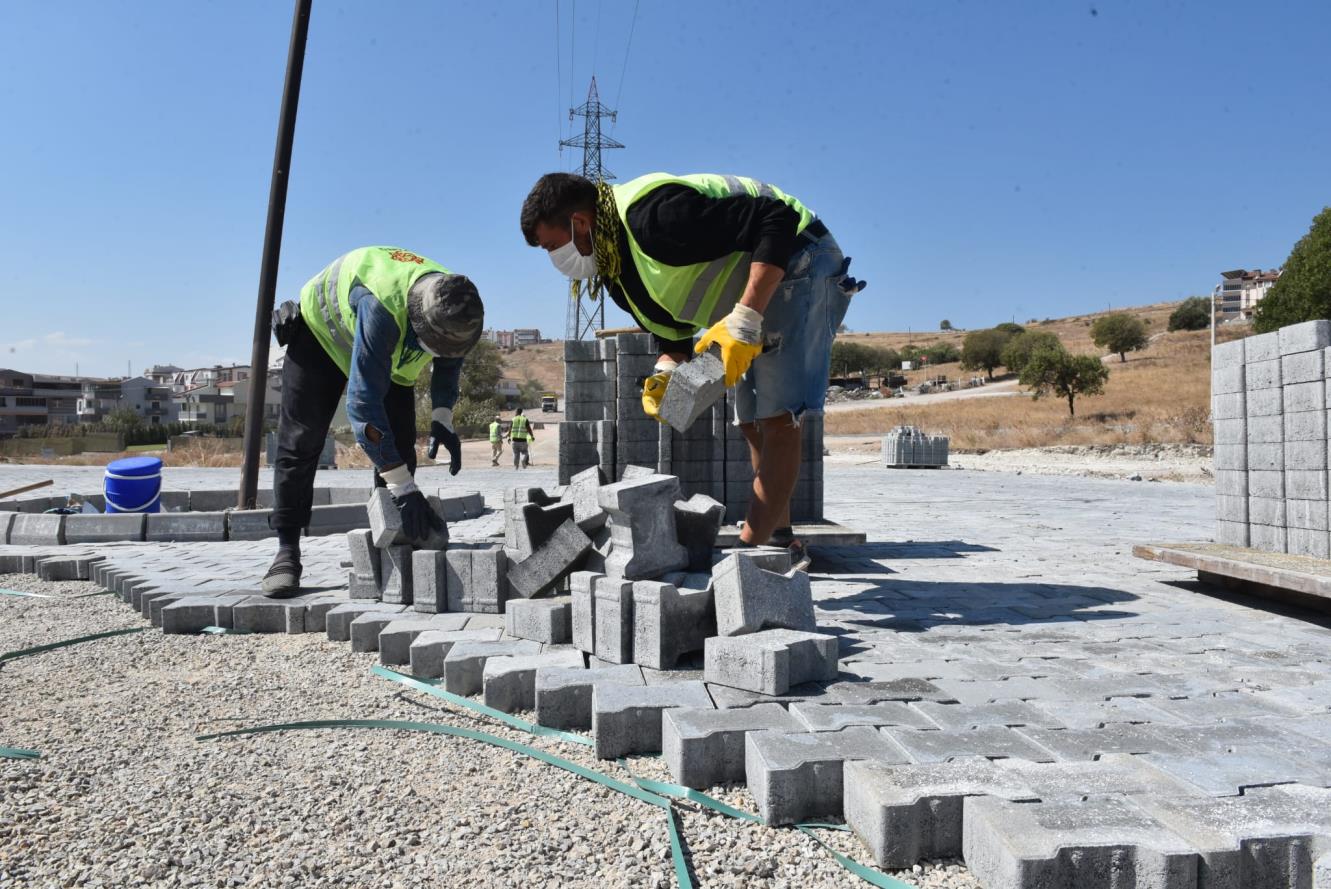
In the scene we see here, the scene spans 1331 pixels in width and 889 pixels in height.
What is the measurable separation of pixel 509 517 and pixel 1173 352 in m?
61.3

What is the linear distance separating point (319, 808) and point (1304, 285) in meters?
41.2

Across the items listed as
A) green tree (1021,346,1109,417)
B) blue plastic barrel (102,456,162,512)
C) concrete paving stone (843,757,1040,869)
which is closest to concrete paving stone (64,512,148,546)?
blue plastic barrel (102,456,162,512)

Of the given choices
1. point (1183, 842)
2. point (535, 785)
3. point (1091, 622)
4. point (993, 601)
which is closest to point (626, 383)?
point (993, 601)

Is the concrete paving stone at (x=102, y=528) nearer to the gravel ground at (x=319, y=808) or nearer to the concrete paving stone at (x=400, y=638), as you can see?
the gravel ground at (x=319, y=808)

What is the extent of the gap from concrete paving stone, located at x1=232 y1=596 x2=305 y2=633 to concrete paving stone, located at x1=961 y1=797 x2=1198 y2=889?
2984mm

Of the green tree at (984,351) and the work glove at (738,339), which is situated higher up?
the green tree at (984,351)

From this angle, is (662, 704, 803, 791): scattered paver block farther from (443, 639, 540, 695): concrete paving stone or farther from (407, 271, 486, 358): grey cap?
(407, 271, 486, 358): grey cap

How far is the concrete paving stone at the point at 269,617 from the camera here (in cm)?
360

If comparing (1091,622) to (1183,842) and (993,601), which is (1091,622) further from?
(1183,842)

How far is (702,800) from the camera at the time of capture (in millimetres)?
1870

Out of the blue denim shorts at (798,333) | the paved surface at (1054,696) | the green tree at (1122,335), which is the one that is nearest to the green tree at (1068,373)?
the green tree at (1122,335)

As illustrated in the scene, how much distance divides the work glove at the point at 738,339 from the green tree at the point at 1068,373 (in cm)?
3553

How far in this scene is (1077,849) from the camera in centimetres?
139

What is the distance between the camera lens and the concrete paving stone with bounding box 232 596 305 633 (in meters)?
3.60
